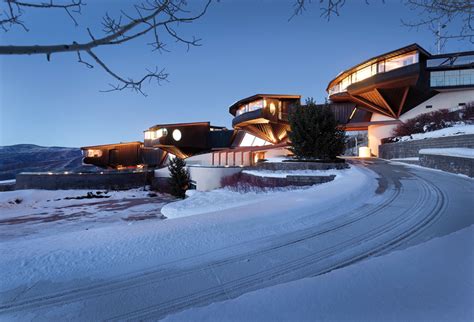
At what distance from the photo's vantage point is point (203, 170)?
2227cm

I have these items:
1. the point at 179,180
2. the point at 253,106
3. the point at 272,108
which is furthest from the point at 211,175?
the point at 253,106

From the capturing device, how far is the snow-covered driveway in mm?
2449

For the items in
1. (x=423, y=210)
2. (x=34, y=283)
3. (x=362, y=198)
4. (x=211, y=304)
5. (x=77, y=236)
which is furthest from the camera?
(x=362, y=198)

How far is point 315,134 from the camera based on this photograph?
14.3 meters

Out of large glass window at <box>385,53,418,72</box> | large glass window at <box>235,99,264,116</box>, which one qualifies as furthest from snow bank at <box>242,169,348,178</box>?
large glass window at <box>385,53,418,72</box>

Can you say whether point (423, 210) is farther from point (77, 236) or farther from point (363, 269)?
point (77, 236)

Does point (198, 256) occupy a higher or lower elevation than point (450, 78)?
lower

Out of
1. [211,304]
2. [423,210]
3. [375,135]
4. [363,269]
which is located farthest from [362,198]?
[375,135]

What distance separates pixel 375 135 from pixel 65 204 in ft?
121

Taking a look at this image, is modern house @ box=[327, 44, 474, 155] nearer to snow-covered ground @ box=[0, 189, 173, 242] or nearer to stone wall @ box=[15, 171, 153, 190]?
snow-covered ground @ box=[0, 189, 173, 242]

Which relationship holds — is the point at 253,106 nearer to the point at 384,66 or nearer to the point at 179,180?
the point at 179,180

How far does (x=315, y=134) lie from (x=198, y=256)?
40.8 ft

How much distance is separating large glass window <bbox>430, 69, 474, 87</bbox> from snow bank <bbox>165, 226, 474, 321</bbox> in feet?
112

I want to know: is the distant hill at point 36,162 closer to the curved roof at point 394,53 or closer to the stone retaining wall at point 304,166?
the stone retaining wall at point 304,166
